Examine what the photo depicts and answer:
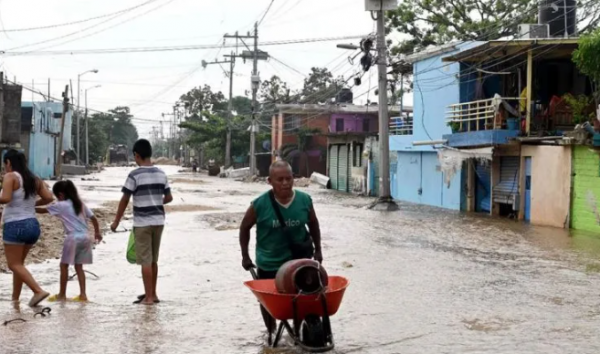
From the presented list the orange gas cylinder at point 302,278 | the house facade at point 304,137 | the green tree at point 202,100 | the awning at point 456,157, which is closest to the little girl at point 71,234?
the orange gas cylinder at point 302,278

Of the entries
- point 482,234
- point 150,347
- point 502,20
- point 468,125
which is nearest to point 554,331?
point 150,347

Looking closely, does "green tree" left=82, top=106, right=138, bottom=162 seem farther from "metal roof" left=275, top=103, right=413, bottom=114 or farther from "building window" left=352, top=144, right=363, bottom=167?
"building window" left=352, top=144, right=363, bottom=167

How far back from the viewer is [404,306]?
8.77 meters

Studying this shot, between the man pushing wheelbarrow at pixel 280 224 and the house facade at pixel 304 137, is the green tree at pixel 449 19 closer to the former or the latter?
the house facade at pixel 304 137

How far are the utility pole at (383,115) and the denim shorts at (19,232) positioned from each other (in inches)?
790

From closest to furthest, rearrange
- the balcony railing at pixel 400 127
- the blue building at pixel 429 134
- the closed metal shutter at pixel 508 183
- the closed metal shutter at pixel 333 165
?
the closed metal shutter at pixel 508 183
the blue building at pixel 429 134
the balcony railing at pixel 400 127
the closed metal shutter at pixel 333 165

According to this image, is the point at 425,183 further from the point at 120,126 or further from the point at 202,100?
the point at 120,126

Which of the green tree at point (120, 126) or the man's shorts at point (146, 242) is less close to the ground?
the green tree at point (120, 126)

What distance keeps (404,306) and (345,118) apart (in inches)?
1986

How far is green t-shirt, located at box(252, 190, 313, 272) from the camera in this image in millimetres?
6523

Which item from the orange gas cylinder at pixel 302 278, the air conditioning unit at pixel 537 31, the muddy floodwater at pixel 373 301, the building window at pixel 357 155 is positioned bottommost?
the muddy floodwater at pixel 373 301

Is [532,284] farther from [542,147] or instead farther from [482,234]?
[542,147]

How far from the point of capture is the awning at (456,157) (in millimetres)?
24419

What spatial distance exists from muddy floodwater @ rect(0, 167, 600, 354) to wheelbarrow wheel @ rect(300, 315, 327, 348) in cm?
30
